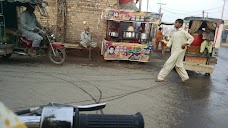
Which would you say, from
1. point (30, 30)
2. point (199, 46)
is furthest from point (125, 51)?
point (30, 30)

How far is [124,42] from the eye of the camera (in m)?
11.2

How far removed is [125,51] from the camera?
1087cm

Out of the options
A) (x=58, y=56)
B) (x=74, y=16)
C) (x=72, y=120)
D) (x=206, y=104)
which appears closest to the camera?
(x=72, y=120)

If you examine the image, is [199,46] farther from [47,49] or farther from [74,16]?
[47,49]

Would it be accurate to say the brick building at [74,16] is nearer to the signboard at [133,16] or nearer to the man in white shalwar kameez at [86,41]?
the man in white shalwar kameez at [86,41]

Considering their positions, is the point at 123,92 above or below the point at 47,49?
below

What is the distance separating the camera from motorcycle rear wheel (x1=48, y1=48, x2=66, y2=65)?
359 inches

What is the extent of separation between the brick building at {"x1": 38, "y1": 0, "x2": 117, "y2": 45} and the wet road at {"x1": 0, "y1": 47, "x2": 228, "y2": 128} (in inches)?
164

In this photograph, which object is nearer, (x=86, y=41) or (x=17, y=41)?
(x=17, y=41)

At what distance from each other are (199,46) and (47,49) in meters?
6.46

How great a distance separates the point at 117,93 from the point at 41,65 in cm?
383

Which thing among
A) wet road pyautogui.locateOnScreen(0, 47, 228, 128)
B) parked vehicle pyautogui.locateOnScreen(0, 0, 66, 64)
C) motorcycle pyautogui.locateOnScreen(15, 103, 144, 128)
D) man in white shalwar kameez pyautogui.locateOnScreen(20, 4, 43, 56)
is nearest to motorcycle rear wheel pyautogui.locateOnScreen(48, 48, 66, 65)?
parked vehicle pyautogui.locateOnScreen(0, 0, 66, 64)

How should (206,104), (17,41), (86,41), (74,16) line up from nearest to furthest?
(206,104) → (17,41) → (86,41) → (74,16)

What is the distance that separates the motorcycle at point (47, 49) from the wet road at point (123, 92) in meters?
0.38
